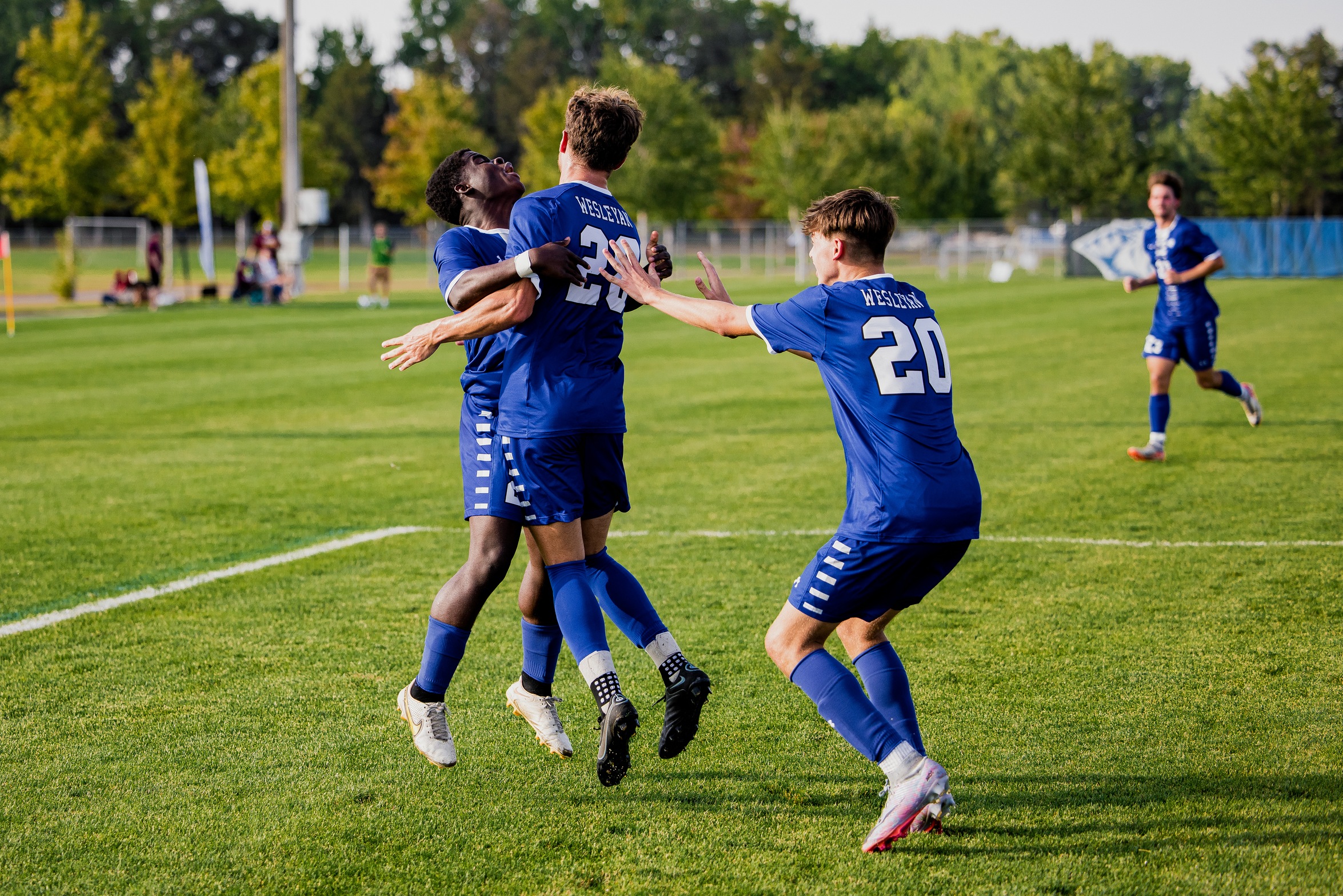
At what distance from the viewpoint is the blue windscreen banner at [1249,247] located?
45.6 m

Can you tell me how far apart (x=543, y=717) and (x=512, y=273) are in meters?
1.57

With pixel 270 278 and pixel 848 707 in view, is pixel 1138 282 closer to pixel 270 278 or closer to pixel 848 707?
pixel 848 707

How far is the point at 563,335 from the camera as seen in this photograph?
405 cm

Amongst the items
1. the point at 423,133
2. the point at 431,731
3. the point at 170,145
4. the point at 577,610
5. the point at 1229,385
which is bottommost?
the point at 431,731

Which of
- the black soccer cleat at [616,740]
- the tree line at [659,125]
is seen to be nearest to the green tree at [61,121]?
the tree line at [659,125]

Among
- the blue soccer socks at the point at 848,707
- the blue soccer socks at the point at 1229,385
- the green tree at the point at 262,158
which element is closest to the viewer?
the blue soccer socks at the point at 848,707

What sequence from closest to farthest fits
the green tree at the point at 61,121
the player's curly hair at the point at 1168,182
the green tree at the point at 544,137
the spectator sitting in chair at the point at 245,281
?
the player's curly hair at the point at 1168,182 < the spectator sitting in chair at the point at 245,281 < the green tree at the point at 61,121 < the green tree at the point at 544,137

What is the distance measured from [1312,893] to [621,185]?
50.9 meters

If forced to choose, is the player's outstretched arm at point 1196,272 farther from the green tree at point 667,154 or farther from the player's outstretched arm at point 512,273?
the green tree at point 667,154

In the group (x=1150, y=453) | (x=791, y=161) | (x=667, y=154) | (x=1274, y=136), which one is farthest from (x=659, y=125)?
(x=1150, y=453)

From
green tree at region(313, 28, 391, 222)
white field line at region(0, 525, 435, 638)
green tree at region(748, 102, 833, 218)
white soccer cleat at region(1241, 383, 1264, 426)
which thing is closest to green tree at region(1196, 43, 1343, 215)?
green tree at region(748, 102, 833, 218)

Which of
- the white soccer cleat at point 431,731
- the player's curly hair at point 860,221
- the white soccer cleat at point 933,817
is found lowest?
the white soccer cleat at point 933,817

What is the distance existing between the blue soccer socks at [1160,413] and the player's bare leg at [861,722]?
7.23 metres

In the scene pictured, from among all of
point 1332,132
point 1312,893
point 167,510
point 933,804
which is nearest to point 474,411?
point 933,804
